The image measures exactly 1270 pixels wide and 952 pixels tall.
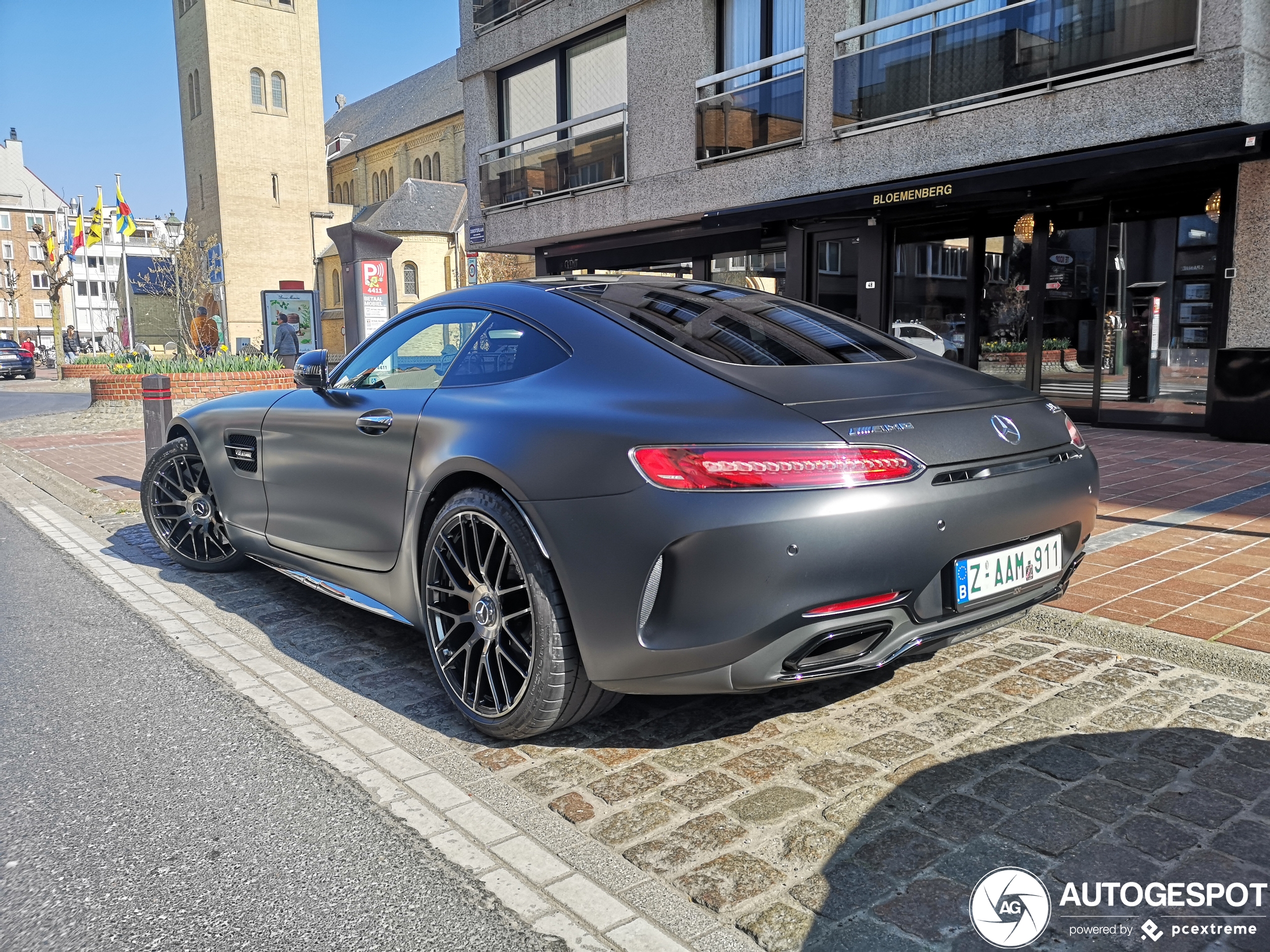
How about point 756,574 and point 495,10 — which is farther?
point 495,10

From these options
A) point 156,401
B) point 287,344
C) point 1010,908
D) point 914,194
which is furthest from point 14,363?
point 1010,908

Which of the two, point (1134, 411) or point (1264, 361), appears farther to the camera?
point (1134, 411)

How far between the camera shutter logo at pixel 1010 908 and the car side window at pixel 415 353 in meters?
2.41

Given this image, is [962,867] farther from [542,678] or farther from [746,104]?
[746,104]

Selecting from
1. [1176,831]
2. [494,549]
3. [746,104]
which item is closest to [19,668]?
[494,549]

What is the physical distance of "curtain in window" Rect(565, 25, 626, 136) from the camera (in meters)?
16.4

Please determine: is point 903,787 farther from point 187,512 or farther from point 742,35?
point 742,35

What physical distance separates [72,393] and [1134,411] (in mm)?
28234

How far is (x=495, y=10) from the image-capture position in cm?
1919

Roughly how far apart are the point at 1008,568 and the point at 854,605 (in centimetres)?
64

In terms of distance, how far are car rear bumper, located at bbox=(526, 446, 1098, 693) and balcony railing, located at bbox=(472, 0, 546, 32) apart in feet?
57.9

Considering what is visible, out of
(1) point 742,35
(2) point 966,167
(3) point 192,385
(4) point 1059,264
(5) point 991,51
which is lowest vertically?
(3) point 192,385

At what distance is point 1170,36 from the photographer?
32.0 ft

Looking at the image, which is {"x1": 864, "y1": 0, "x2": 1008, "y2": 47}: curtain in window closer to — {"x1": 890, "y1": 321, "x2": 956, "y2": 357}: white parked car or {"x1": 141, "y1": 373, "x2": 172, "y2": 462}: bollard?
{"x1": 890, "y1": 321, "x2": 956, "y2": 357}: white parked car
